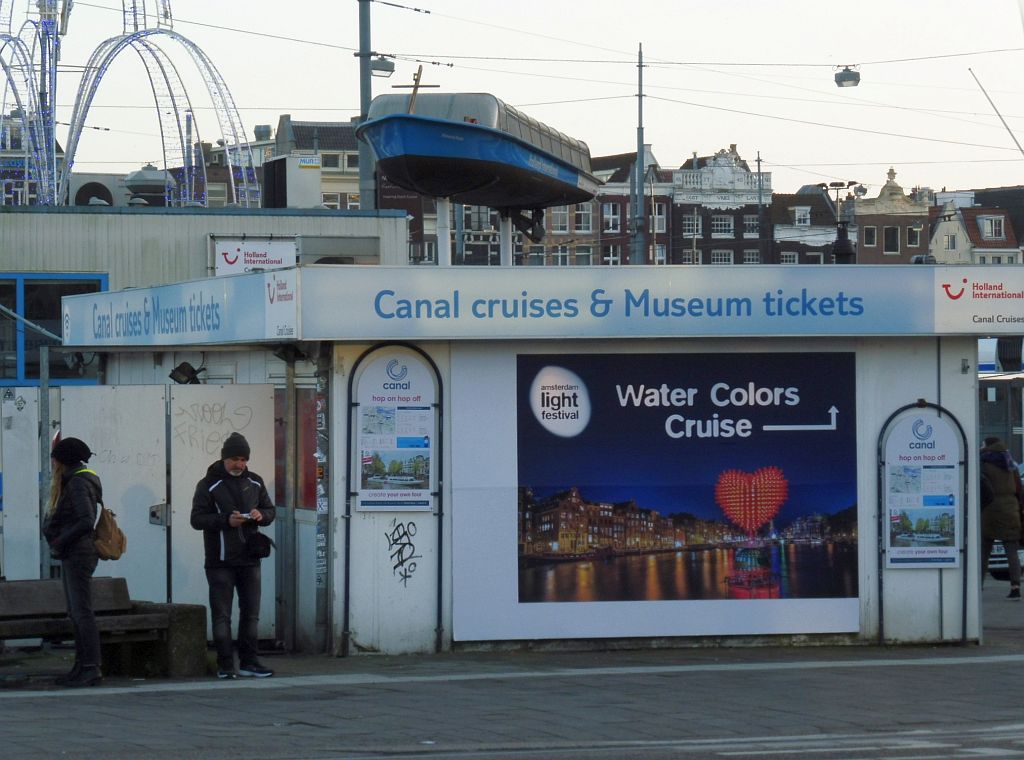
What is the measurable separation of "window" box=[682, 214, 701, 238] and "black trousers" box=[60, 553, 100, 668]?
88.1m

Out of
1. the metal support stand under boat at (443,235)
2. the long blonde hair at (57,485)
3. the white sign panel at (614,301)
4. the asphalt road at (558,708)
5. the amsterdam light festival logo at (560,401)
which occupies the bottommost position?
the asphalt road at (558,708)

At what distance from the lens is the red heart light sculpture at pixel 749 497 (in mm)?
12867

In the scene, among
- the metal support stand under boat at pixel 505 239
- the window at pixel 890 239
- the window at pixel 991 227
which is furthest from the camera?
the window at pixel 991 227

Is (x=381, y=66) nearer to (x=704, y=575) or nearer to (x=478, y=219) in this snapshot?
(x=704, y=575)

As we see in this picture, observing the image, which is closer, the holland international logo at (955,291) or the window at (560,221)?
the holland international logo at (955,291)

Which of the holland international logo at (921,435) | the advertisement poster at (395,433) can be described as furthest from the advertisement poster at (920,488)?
the advertisement poster at (395,433)

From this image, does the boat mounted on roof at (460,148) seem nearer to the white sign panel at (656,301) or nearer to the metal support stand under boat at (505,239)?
the metal support stand under boat at (505,239)

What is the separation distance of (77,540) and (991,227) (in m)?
98.8

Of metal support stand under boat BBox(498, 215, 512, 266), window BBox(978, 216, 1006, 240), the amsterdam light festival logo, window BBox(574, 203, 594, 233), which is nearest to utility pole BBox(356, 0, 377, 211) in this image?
metal support stand under boat BBox(498, 215, 512, 266)

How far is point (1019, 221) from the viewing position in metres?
105

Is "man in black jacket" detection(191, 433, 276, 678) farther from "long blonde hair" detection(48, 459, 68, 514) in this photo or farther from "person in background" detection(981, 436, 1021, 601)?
"person in background" detection(981, 436, 1021, 601)

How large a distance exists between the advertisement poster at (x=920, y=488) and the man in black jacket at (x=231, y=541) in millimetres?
4866

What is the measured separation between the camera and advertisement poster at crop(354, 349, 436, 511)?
1248 centimetres

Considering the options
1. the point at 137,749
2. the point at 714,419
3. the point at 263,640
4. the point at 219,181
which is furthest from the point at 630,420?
the point at 219,181
